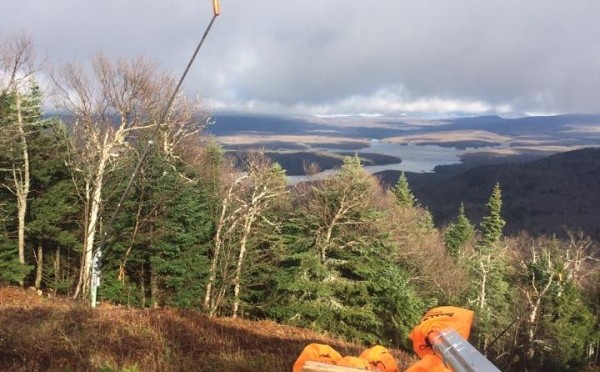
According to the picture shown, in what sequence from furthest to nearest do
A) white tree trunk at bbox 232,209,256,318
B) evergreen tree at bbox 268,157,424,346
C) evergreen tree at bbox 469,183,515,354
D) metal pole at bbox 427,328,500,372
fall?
1. evergreen tree at bbox 469,183,515,354
2. white tree trunk at bbox 232,209,256,318
3. evergreen tree at bbox 268,157,424,346
4. metal pole at bbox 427,328,500,372

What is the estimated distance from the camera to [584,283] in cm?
4144

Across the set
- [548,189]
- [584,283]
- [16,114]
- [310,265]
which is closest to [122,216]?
[16,114]

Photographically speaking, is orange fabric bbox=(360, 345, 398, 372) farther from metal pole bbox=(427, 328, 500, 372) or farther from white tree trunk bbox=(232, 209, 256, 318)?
white tree trunk bbox=(232, 209, 256, 318)

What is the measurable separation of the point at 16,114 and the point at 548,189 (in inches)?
6252

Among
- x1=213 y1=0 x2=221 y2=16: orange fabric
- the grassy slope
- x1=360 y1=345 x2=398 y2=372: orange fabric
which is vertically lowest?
the grassy slope

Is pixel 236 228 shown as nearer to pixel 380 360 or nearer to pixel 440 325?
pixel 380 360

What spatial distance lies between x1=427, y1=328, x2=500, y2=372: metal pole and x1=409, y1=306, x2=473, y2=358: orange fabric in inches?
2.3

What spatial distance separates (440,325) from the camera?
9.06 ft

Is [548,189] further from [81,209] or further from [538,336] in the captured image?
[81,209]

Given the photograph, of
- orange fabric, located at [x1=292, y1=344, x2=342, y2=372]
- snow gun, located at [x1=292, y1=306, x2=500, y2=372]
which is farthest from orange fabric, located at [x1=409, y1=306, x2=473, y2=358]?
orange fabric, located at [x1=292, y1=344, x2=342, y2=372]

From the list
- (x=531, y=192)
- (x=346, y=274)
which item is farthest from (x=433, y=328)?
(x=531, y=192)

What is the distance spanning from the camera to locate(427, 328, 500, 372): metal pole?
2.12 meters

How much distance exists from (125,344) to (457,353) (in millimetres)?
5917

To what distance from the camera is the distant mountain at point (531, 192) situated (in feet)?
355
